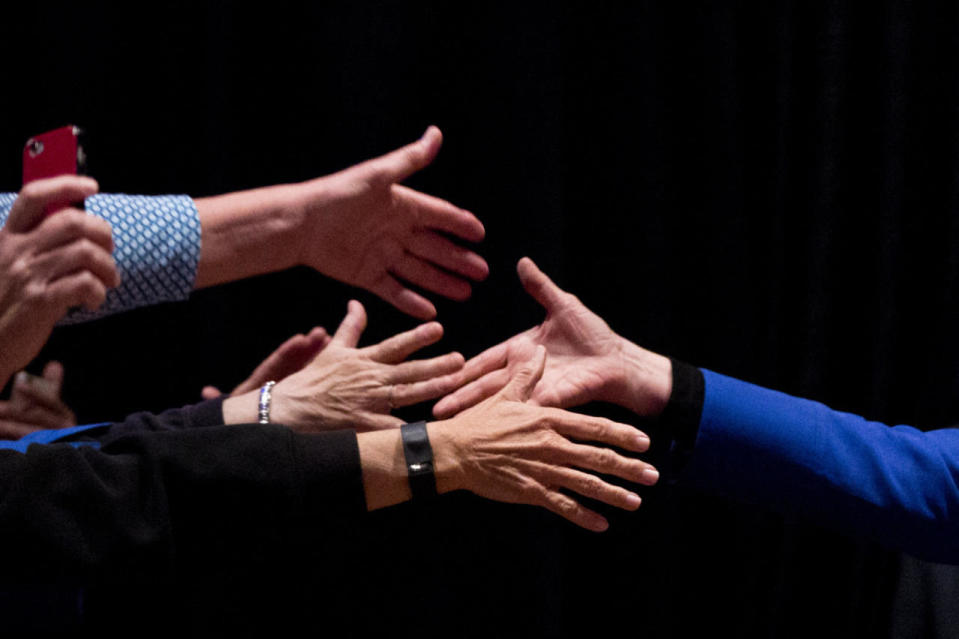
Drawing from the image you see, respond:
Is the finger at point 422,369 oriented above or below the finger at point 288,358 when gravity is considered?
above

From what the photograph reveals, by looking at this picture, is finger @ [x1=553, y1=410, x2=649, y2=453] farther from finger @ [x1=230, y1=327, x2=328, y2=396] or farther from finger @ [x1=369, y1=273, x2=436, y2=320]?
finger @ [x1=230, y1=327, x2=328, y2=396]

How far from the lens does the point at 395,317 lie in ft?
5.35

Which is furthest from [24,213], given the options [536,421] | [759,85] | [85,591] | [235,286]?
[759,85]

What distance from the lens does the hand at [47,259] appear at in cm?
91

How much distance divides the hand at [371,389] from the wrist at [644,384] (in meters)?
0.24

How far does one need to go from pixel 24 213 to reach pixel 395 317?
79 centimetres

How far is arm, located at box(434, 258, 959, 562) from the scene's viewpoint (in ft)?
3.76

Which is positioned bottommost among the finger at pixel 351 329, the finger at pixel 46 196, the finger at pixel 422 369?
the finger at pixel 422 369

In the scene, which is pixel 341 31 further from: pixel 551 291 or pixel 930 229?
pixel 930 229

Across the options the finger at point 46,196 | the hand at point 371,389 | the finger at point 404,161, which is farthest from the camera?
the finger at point 404,161

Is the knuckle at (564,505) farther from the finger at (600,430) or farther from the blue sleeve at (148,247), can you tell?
the blue sleeve at (148,247)

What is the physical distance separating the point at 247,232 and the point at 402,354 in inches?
13.6

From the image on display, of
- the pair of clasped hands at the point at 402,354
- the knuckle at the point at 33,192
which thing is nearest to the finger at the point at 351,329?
the pair of clasped hands at the point at 402,354

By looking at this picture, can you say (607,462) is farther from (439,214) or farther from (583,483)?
(439,214)
